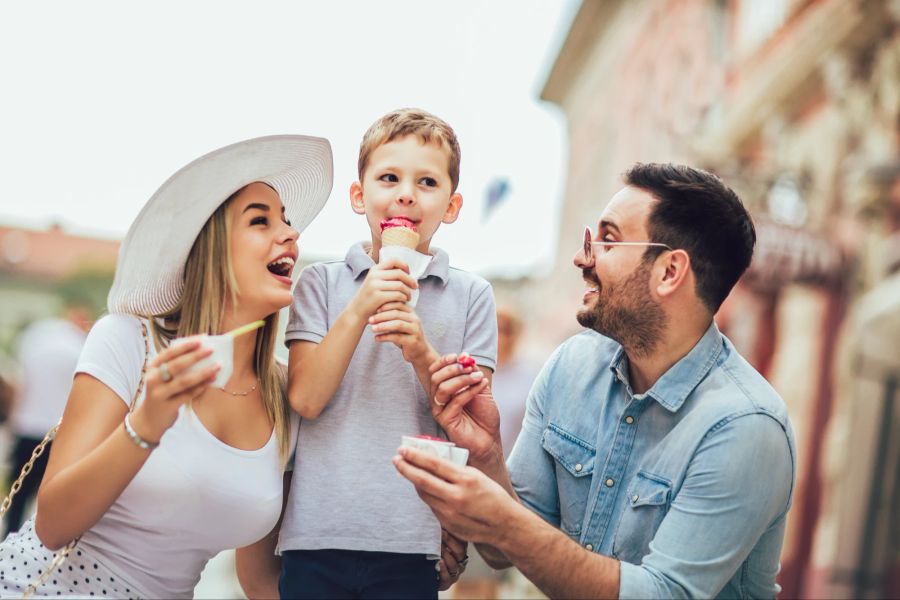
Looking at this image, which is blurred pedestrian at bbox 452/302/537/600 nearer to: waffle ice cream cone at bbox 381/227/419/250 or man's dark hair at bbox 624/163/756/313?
man's dark hair at bbox 624/163/756/313

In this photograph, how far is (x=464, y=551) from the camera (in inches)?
109

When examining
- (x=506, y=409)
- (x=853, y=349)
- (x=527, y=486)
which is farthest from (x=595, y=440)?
(x=853, y=349)

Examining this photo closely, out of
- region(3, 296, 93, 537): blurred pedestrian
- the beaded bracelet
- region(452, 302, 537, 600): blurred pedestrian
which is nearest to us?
the beaded bracelet

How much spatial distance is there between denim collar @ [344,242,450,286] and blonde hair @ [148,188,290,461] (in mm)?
383

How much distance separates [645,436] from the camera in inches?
109

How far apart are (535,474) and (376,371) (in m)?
0.71

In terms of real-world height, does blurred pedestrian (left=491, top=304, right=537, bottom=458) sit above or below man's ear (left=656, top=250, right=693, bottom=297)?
below

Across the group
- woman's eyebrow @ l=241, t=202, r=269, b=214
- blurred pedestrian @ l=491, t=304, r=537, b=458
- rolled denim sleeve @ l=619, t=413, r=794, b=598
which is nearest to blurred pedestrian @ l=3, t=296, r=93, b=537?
blurred pedestrian @ l=491, t=304, r=537, b=458

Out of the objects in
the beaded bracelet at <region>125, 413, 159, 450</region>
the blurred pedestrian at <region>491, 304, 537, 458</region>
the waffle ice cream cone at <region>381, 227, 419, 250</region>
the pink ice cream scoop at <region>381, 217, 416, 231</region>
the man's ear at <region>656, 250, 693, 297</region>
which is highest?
the pink ice cream scoop at <region>381, 217, 416, 231</region>

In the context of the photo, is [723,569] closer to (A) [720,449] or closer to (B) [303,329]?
(A) [720,449]

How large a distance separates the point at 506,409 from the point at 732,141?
7.55 metres

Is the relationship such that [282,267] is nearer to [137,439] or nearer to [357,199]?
[357,199]

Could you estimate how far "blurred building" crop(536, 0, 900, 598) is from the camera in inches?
294

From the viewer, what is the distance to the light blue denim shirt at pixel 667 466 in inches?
96.1
